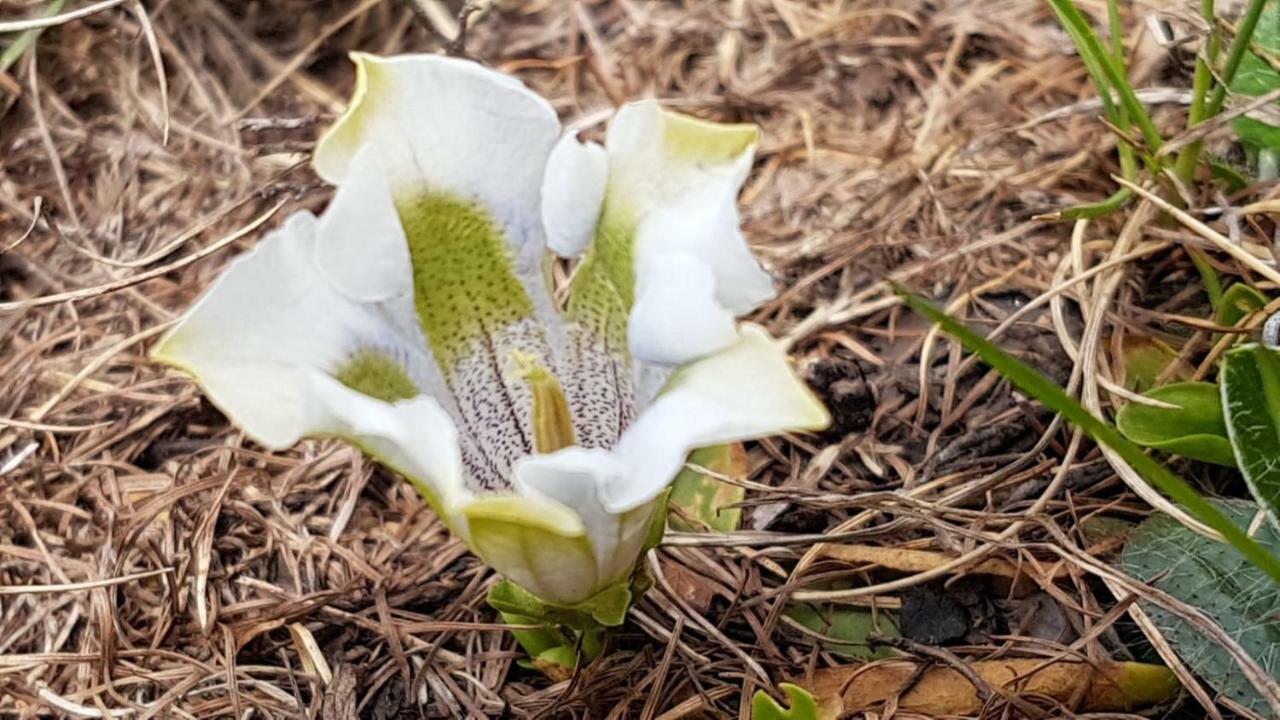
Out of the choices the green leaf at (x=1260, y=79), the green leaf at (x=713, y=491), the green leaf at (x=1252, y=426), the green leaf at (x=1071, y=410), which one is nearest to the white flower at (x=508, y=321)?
A: the green leaf at (x=1071, y=410)

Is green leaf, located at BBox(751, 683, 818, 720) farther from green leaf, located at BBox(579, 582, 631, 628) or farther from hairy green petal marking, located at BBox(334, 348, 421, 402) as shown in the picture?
hairy green petal marking, located at BBox(334, 348, 421, 402)

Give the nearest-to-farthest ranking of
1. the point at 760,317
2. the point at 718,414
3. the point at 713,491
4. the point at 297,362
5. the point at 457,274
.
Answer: the point at 718,414, the point at 297,362, the point at 457,274, the point at 713,491, the point at 760,317

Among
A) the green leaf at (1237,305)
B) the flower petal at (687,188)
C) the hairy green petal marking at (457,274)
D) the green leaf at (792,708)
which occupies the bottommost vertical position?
the green leaf at (792,708)

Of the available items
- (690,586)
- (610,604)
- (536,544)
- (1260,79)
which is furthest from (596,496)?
(1260,79)

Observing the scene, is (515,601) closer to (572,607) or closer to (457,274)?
(572,607)

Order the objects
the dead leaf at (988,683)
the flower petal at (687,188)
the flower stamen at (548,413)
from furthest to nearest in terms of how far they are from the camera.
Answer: the dead leaf at (988,683) → the flower stamen at (548,413) → the flower petal at (687,188)

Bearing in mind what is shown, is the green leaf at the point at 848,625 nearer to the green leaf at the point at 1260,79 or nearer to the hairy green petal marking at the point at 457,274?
the hairy green petal marking at the point at 457,274

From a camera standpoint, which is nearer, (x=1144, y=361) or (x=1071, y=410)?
(x=1071, y=410)
